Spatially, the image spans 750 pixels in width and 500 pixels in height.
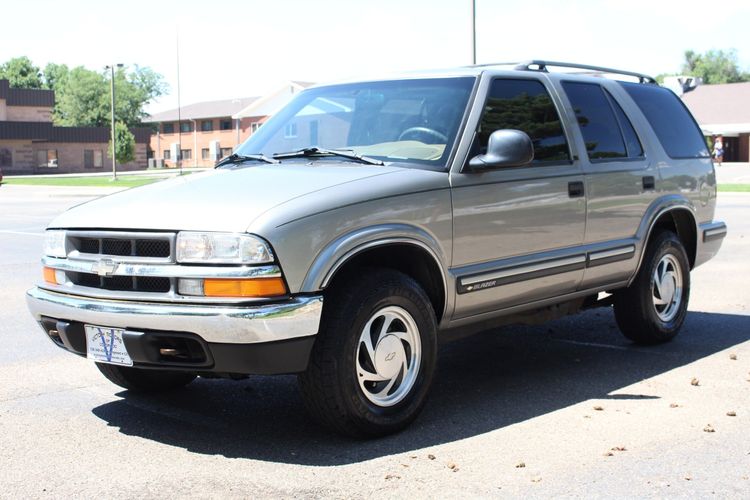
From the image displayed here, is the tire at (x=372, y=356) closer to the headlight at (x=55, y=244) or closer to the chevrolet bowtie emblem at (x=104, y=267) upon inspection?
the chevrolet bowtie emblem at (x=104, y=267)

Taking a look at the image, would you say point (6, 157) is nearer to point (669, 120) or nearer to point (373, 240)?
point (669, 120)

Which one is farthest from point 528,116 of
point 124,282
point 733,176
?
point 733,176

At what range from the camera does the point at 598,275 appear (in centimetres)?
652

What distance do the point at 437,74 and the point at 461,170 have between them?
86 cm

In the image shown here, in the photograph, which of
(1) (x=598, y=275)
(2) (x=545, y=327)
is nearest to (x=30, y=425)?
(1) (x=598, y=275)

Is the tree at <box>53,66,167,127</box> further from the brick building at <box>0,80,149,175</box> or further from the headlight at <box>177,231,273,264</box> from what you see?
the headlight at <box>177,231,273,264</box>

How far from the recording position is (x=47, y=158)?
8169 cm

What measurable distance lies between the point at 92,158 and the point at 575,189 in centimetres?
8368

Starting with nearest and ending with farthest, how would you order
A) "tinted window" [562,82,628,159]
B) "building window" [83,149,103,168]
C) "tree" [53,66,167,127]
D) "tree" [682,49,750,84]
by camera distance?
"tinted window" [562,82,628,159], "building window" [83,149,103,168], "tree" [53,66,167,127], "tree" [682,49,750,84]

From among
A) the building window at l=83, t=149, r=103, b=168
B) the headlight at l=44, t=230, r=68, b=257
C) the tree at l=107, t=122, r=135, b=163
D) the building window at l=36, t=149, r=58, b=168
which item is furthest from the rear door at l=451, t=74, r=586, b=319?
the building window at l=83, t=149, r=103, b=168

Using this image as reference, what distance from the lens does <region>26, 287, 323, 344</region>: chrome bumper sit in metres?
4.40

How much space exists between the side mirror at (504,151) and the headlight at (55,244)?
2.24 m

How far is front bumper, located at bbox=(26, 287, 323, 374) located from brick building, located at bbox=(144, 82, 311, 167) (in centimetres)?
8678

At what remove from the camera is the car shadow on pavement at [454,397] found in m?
4.93
